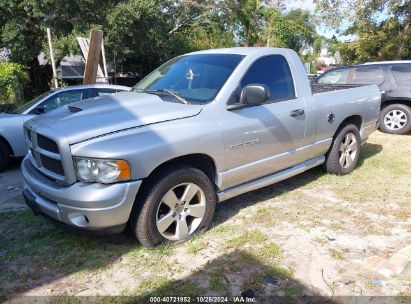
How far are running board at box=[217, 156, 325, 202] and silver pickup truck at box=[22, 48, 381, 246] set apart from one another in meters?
0.01

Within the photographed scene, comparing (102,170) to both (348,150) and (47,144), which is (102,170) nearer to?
(47,144)

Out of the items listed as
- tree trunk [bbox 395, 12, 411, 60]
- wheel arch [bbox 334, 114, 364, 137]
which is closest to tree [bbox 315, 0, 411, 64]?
tree trunk [bbox 395, 12, 411, 60]

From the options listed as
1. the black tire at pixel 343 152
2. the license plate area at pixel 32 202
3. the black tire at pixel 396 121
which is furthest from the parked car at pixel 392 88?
the license plate area at pixel 32 202

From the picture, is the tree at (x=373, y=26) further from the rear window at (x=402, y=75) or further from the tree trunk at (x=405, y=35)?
the rear window at (x=402, y=75)

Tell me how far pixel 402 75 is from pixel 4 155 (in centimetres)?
869

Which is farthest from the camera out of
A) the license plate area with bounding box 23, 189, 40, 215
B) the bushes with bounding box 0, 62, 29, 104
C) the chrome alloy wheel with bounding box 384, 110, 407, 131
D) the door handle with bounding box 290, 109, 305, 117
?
the bushes with bounding box 0, 62, 29, 104

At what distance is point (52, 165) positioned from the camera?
3445mm

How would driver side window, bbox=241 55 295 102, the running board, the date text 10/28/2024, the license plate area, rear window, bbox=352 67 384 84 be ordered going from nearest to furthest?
1. the date text 10/28/2024
2. the license plate area
3. the running board
4. driver side window, bbox=241 55 295 102
5. rear window, bbox=352 67 384 84

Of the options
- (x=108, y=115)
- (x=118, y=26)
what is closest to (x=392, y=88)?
(x=108, y=115)

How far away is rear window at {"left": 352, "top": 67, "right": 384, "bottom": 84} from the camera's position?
30.6 ft

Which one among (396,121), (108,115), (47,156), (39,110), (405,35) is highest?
(405,35)

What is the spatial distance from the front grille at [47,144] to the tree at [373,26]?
16.1 m

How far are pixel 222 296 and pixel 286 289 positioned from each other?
20.7 inches

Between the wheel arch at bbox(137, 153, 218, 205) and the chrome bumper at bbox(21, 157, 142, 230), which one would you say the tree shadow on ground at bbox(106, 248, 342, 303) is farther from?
the wheel arch at bbox(137, 153, 218, 205)
